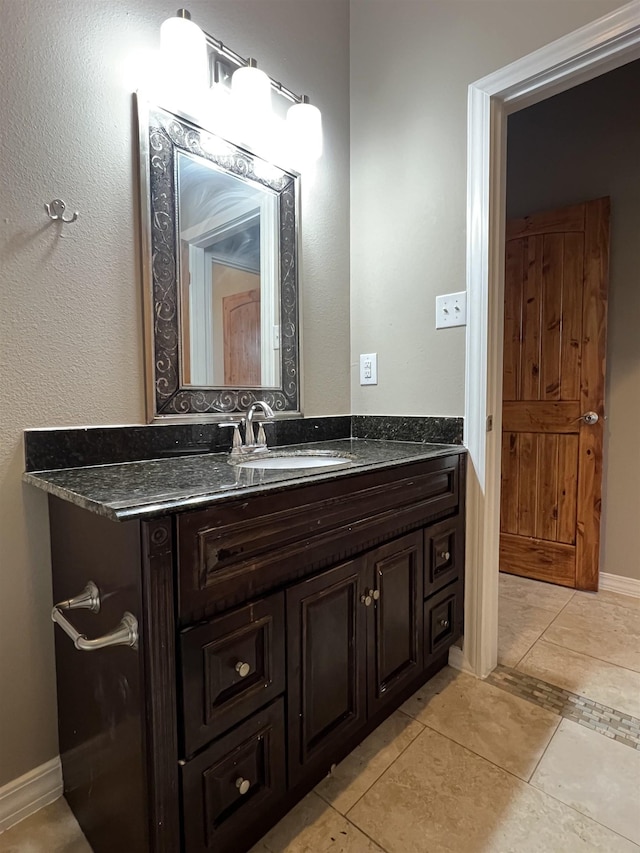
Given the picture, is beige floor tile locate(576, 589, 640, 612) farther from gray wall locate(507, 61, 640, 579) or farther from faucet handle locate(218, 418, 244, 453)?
A: faucet handle locate(218, 418, 244, 453)

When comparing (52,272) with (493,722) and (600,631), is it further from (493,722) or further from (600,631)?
(600,631)

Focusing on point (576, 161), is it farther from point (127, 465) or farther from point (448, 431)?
point (127, 465)

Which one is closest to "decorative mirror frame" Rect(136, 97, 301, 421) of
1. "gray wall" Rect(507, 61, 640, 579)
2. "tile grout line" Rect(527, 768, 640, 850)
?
"tile grout line" Rect(527, 768, 640, 850)

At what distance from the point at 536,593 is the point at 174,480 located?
2.06 metres

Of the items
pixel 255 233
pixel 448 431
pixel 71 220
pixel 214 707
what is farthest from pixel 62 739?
pixel 255 233

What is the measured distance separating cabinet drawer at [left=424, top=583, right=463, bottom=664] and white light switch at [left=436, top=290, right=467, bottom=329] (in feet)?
3.03

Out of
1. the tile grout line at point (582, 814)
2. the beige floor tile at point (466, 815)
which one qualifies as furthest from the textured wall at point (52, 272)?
the tile grout line at point (582, 814)

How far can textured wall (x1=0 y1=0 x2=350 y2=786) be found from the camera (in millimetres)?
979

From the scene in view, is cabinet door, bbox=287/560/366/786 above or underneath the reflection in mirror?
underneath

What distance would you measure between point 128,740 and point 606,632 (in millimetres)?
1903

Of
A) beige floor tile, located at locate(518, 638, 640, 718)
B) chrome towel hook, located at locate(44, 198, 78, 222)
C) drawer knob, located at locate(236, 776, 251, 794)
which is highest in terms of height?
chrome towel hook, located at locate(44, 198, 78, 222)

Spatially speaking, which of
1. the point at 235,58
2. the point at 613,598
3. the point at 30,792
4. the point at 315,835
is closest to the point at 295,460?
the point at 315,835

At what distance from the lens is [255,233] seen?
149 centimetres

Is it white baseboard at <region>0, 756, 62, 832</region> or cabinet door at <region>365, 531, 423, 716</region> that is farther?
cabinet door at <region>365, 531, 423, 716</region>
